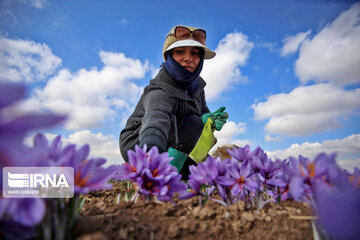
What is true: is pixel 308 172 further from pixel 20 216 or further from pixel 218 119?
pixel 218 119

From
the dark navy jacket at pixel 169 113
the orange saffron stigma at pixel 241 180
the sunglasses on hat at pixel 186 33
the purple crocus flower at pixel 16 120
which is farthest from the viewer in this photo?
the sunglasses on hat at pixel 186 33

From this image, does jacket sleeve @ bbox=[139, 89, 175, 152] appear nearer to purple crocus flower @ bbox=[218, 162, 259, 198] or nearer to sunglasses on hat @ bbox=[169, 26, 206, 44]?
sunglasses on hat @ bbox=[169, 26, 206, 44]

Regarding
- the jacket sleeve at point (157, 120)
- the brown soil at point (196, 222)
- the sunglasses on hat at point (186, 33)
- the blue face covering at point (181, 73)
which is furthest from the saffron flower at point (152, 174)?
the sunglasses on hat at point (186, 33)

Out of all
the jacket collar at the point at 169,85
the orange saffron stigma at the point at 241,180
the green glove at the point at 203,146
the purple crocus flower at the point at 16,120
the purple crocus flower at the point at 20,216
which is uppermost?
the jacket collar at the point at 169,85

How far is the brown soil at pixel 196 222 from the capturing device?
893 millimetres

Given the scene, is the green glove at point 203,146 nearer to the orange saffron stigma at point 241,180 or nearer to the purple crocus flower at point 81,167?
the orange saffron stigma at point 241,180

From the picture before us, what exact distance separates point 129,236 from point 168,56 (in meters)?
2.83

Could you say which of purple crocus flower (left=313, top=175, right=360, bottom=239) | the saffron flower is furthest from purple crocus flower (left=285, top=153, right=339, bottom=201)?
the saffron flower

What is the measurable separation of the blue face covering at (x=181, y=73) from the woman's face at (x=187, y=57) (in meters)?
0.06

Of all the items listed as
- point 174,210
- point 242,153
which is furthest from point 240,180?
point 174,210

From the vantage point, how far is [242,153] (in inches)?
50.7

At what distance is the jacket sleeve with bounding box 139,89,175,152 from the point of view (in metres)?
2.20

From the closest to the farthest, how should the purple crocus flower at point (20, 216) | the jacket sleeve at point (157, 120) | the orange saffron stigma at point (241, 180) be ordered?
the purple crocus flower at point (20, 216), the orange saffron stigma at point (241, 180), the jacket sleeve at point (157, 120)

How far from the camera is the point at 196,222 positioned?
1.06 meters
